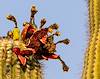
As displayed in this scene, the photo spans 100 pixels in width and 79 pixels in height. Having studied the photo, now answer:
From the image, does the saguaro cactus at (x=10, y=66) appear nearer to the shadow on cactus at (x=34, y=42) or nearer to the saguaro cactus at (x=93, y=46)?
the shadow on cactus at (x=34, y=42)

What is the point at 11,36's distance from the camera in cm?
694

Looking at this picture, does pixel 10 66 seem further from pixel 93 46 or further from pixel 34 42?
pixel 93 46

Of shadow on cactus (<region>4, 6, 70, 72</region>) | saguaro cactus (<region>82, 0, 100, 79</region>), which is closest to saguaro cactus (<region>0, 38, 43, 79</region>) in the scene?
shadow on cactus (<region>4, 6, 70, 72</region>)

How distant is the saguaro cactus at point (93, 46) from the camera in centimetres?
478

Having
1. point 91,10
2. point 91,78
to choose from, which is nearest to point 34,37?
point 91,10

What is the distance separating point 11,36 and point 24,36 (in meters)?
0.20

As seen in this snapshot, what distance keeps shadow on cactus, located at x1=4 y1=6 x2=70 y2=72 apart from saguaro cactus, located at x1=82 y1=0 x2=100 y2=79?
1.70 metres

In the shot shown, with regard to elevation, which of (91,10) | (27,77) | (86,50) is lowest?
(27,77)

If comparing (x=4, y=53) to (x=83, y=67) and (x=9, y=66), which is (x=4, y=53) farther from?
(x=83, y=67)

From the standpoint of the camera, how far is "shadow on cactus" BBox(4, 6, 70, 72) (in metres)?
6.79

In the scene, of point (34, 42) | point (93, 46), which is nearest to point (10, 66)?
point (34, 42)

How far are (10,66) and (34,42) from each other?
24.2 inches

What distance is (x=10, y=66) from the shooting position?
21.2ft

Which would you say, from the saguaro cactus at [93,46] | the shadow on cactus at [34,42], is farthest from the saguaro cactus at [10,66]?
the saguaro cactus at [93,46]
